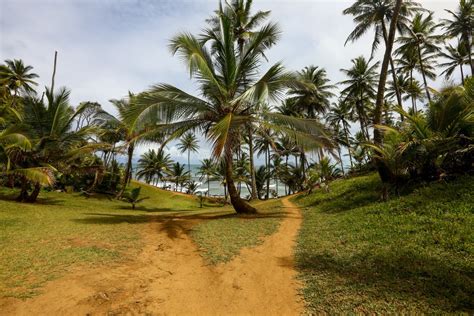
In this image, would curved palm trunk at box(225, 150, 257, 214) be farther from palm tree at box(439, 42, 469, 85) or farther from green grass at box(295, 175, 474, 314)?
palm tree at box(439, 42, 469, 85)

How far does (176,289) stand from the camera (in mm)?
4512

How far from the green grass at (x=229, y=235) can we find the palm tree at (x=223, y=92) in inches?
92.9

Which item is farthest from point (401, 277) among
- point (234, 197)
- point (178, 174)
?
point (178, 174)

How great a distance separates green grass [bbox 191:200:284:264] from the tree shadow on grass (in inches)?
68.0

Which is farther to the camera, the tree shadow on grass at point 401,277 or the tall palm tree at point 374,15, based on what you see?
the tall palm tree at point 374,15

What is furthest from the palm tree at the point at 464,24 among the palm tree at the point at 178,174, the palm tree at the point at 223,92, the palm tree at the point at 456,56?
the palm tree at the point at 178,174

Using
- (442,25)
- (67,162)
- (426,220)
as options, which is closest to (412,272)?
(426,220)

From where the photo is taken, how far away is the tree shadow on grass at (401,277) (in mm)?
3680

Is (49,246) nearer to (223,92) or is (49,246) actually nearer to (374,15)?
→ (223,92)

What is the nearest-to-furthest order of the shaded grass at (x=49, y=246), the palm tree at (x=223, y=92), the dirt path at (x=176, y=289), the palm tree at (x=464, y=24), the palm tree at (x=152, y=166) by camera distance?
the dirt path at (x=176, y=289), the shaded grass at (x=49, y=246), the palm tree at (x=223, y=92), the palm tree at (x=464, y=24), the palm tree at (x=152, y=166)

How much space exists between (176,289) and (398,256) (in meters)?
4.17

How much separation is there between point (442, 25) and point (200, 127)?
29.6 m

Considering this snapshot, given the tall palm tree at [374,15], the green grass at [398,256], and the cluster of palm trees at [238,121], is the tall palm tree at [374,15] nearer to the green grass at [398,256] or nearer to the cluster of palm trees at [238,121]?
the cluster of palm trees at [238,121]

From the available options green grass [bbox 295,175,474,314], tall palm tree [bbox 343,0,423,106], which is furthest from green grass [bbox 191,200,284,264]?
tall palm tree [bbox 343,0,423,106]
